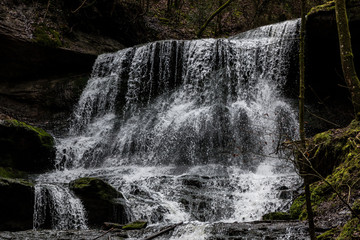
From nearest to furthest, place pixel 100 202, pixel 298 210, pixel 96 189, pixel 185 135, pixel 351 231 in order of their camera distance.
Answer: pixel 351 231 < pixel 298 210 < pixel 100 202 < pixel 96 189 < pixel 185 135

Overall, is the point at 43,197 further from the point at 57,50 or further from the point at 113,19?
the point at 113,19

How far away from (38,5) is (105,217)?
11.2m

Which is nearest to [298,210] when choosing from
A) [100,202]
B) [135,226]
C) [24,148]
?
[135,226]

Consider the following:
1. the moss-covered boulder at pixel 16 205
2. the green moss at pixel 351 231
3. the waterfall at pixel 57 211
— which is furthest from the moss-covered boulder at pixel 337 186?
the moss-covered boulder at pixel 16 205

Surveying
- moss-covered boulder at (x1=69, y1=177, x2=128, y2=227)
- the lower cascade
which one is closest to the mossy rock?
the lower cascade

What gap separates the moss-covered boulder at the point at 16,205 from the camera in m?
6.60

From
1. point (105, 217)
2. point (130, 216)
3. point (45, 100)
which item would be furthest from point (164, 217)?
point (45, 100)

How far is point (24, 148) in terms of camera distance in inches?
400

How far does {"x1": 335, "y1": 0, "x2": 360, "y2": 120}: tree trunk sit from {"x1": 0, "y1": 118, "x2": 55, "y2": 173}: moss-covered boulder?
8.66m

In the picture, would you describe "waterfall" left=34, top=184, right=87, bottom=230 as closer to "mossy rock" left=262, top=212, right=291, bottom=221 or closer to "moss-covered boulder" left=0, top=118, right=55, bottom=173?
"moss-covered boulder" left=0, top=118, right=55, bottom=173

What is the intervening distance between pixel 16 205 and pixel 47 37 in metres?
8.93

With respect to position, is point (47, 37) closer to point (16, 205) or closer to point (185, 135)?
point (185, 135)

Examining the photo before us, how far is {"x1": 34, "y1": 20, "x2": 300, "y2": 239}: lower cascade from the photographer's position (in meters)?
7.07

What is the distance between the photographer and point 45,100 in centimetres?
1415
